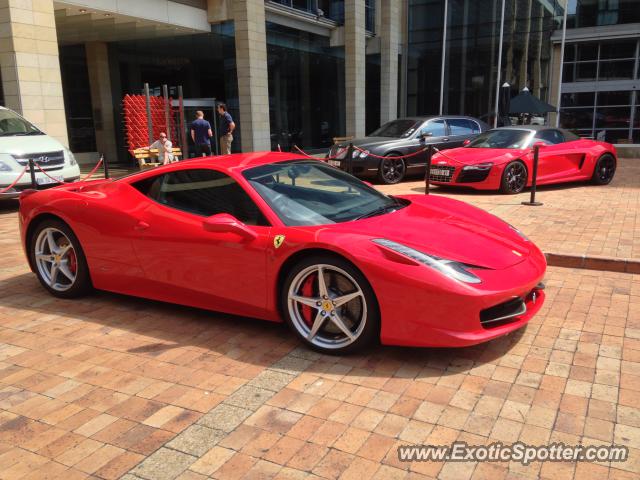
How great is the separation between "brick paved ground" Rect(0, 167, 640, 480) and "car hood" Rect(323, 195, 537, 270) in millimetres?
635

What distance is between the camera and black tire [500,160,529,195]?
1077cm

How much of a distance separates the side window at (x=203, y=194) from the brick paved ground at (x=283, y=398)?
91 cm

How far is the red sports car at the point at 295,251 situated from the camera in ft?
11.3

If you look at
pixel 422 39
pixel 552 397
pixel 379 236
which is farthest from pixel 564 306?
pixel 422 39

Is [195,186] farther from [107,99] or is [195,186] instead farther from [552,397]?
[107,99]

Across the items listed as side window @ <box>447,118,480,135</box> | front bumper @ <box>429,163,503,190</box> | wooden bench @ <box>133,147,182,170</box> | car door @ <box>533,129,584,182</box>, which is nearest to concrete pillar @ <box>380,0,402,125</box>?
side window @ <box>447,118,480,135</box>

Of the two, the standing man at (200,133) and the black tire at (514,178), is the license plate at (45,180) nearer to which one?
the standing man at (200,133)

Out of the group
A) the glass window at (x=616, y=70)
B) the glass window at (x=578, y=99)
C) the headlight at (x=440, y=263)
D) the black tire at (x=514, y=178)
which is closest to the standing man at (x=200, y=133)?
the black tire at (x=514, y=178)

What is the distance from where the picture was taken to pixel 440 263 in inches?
137

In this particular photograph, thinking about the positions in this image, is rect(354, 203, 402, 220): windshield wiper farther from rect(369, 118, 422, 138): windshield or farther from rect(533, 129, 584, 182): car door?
rect(369, 118, 422, 138): windshield

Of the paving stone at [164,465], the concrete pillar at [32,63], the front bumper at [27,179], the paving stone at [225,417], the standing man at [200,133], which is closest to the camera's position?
the paving stone at [164,465]

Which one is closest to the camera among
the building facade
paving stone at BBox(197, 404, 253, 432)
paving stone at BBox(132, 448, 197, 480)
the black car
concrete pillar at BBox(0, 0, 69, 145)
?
paving stone at BBox(132, 448, 197, 480)

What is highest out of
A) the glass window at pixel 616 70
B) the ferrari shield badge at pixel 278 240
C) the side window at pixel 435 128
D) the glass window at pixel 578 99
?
the glass window at pixel 616 70

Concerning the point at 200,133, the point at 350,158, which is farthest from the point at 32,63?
the point at 350,158
